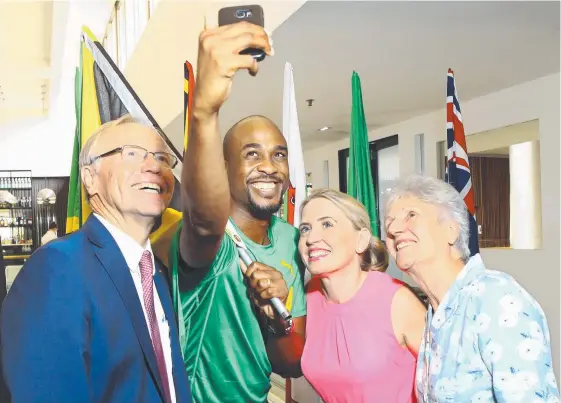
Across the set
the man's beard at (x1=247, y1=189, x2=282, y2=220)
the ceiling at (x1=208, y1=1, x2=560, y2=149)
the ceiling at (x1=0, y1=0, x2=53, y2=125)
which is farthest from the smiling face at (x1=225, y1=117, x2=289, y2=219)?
the ceiling at (x1=0, y1=0, x2=53, y2=125)

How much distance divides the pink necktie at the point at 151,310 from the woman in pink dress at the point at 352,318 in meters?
0.38

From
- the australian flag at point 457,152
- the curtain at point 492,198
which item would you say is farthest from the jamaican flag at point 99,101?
the curtain at point 492,198

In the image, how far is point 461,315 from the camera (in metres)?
1.35

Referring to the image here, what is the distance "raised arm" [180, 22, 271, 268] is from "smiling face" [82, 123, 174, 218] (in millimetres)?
81

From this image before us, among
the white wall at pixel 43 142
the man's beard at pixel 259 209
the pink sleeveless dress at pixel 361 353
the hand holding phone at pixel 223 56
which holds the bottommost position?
the pink sleeveless dress at pixel 361 353

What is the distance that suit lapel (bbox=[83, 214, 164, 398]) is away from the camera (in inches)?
43.3

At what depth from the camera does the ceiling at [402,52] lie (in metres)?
3.58

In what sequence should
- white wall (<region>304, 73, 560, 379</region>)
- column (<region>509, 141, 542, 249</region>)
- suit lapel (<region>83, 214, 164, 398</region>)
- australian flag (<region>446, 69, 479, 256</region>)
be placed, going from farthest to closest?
column (<region>509, 141, 542, 249</region>) < white wall (<region>304, 73, 560, 379</region>) < australian flag (<region>446, 69, 479, 256</region>) < suit lapel (<region>83, 214, 164, 398</region>)

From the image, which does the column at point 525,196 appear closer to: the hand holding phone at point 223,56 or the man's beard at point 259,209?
the man's beard at point 259,209

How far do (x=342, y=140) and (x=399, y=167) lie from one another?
5.23 ft

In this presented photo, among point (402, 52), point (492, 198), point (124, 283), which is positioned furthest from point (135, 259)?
point (492, 198)

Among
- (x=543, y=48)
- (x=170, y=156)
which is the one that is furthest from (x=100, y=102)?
(x=543, y=48)

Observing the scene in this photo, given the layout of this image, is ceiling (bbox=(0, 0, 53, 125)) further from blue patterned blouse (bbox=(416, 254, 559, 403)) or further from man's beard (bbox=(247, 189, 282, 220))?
blue patterned blouse (bbox=(416, 254, 559, 403))

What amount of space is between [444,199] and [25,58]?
9091mm
